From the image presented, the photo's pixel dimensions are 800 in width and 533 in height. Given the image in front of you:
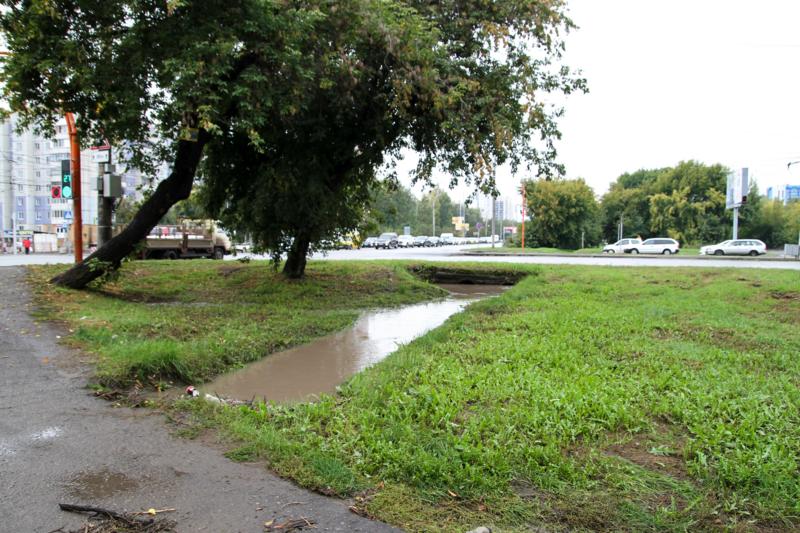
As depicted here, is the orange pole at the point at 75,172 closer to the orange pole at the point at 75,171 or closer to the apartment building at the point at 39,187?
the orange pole at the point at 75,171

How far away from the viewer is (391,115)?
455 inches

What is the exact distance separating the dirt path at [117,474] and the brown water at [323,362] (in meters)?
1.62

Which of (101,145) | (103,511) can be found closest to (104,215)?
(101,145)

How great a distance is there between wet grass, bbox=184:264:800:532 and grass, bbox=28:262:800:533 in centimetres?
1

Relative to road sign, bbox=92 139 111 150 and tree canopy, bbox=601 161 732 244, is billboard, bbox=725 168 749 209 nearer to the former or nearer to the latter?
tree canopy, bbox=601 161 732 244

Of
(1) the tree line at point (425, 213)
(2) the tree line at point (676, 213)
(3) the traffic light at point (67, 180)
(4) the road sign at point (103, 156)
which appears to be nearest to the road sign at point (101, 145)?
(4) the road sign at point (103, 156)

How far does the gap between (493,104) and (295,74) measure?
14.2 feet

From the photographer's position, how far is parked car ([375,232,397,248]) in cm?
5062

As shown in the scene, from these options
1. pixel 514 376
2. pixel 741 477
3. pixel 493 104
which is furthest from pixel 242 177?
pixel 741 477

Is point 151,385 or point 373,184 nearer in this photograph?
point 151,385

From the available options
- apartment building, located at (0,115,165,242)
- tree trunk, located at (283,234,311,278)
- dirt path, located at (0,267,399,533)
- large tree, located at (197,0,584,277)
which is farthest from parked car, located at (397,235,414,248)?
dirt path, located at (0,267,399,533)

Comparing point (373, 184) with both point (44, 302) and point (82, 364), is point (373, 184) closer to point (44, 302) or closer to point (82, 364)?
point (44, 302)

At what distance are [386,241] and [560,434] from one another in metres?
47.6

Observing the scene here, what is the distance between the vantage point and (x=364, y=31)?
396 inches
